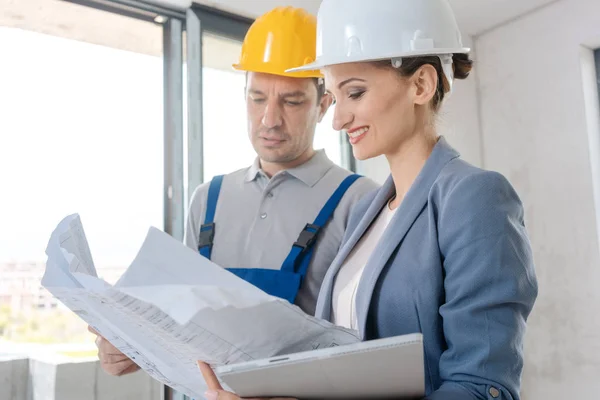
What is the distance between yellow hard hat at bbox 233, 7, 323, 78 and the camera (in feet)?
4.97

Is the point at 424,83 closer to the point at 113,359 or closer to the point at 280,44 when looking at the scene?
the point at 280,44

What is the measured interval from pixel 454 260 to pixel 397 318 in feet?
0.44

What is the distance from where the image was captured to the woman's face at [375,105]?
0.95 m

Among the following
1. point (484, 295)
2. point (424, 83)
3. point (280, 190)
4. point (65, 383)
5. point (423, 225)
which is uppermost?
point (424, 83)

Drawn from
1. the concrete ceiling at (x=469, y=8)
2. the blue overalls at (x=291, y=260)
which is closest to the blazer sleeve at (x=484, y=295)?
the blue overalls at (x=291, y=260)

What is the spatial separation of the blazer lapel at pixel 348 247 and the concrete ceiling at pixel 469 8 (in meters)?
1.57

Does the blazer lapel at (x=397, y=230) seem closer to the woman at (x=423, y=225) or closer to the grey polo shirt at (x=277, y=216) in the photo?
the woman at (x=423, y=225)

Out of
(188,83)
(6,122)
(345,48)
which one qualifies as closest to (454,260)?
(345,48)

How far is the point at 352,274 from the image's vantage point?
1005mm

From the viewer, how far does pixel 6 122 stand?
2.05 meters

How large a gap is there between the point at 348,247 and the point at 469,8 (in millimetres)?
2157

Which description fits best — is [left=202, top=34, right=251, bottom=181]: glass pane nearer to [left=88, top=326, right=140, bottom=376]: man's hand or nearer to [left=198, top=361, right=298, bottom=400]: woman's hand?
[left=88, top=326, right=140, bottom=376]: man's hand

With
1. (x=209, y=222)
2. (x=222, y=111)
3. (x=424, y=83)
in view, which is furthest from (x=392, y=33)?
(x=222, y=111)

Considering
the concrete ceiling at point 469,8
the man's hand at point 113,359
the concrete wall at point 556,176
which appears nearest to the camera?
the man's hand at point 113,359
